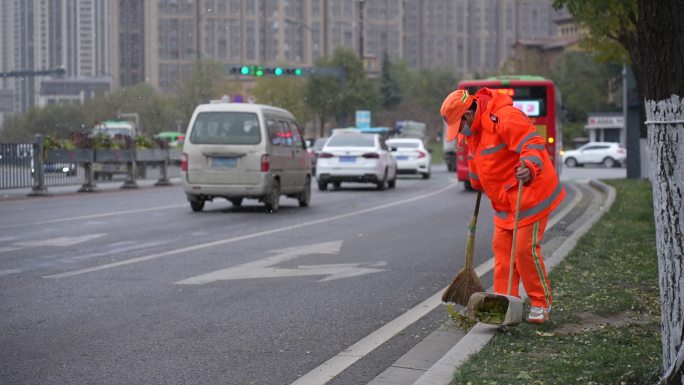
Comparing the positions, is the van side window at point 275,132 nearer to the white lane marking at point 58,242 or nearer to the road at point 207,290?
the road at point 207,290

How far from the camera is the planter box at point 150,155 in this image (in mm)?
32844

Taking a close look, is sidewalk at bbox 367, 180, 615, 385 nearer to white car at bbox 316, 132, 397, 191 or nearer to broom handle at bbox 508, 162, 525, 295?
broom handle at bbox 508, 162, 525, 295

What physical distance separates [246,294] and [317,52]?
109m

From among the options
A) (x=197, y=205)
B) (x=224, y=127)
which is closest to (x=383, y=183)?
(x=197, y=205)

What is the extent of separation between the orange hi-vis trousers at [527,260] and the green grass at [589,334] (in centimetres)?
22

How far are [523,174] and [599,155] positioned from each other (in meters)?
60.0

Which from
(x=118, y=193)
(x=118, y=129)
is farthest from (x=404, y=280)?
(x=118, y=129)

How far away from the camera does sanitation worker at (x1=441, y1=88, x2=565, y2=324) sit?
7.03 m

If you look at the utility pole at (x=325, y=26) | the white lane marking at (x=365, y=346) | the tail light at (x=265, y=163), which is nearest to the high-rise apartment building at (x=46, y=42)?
the tail light at (x=265, y=163)

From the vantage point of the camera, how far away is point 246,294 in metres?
9.05

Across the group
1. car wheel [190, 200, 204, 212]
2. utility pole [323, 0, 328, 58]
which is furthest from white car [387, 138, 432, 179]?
utility pole [323, 0, 328, 58]

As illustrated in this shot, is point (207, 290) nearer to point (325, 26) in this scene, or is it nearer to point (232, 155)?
point (232, 155)

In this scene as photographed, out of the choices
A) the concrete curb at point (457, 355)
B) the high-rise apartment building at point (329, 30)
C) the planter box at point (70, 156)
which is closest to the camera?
the concrete curb at point (457, 355)

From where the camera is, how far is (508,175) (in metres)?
7.23
